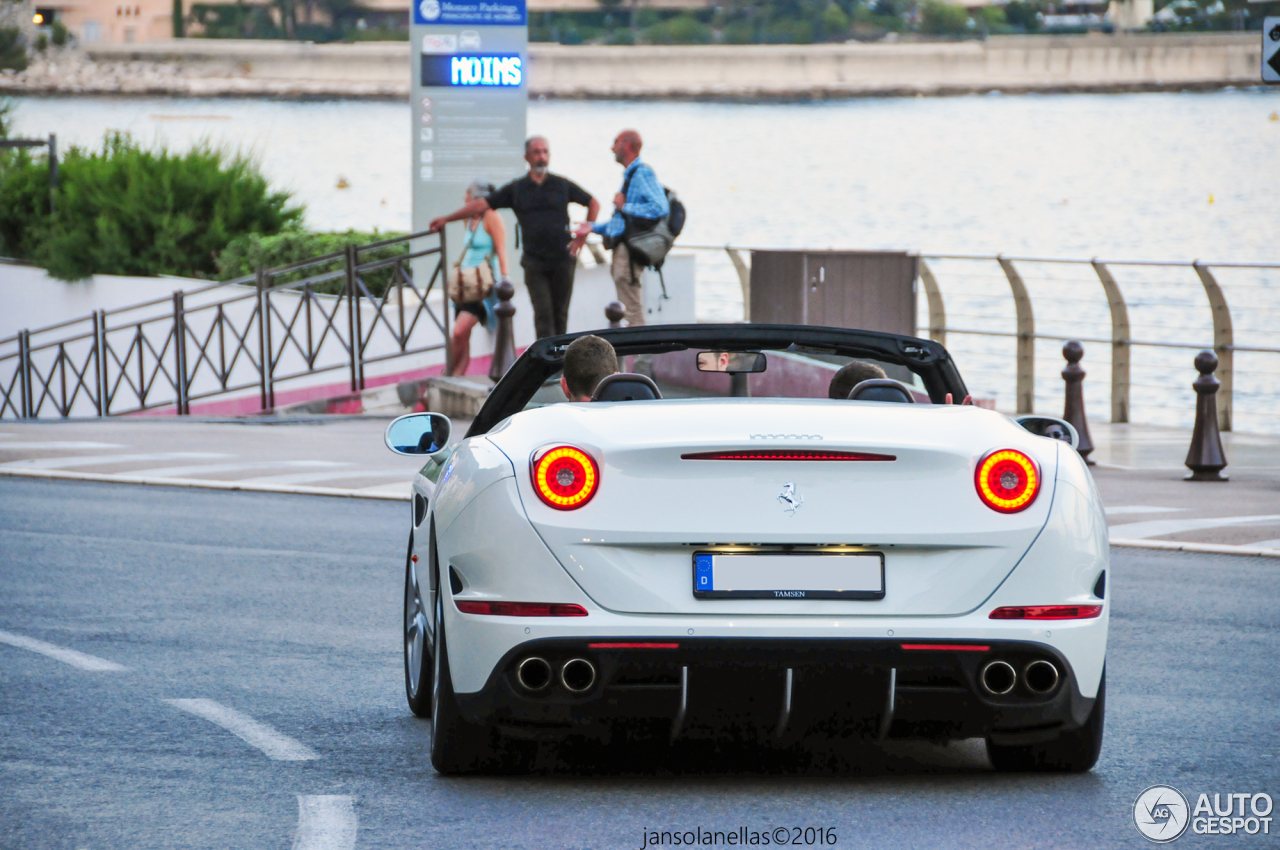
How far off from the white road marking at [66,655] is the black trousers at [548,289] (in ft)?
33.0

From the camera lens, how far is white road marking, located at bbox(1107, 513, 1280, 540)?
11828 millimetres

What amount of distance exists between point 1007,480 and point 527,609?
1216 mm

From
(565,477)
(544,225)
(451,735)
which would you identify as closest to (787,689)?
(565,477)

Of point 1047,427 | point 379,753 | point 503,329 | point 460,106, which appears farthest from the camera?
point 460,106

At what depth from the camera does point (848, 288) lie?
19.4 meters

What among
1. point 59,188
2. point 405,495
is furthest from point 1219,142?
point 405,495

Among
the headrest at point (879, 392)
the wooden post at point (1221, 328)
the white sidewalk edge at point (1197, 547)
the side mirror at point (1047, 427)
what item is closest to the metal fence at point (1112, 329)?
the wooden post at point (1221, 328)

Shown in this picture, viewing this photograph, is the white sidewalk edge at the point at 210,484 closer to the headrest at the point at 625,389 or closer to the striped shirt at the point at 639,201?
the striped shirt at the point at 639,201

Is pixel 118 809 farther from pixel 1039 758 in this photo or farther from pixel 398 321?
pixel 398 321

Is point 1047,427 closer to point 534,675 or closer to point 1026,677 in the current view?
point 1026,677

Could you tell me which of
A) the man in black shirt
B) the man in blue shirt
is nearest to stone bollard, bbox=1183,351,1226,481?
the man in blue shirt

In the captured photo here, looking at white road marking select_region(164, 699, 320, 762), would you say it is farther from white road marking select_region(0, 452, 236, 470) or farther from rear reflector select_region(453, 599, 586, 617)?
white road marking select_region(0, 452, 236, 470)

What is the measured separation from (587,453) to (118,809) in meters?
1.45

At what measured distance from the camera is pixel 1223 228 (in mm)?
78312
